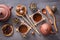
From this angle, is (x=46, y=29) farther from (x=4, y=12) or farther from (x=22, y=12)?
(x=4, y=12)

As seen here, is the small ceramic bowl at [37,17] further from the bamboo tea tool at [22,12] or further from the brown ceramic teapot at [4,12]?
the brown ceramic teapot at [4,12]

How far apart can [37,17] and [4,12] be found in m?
0.27

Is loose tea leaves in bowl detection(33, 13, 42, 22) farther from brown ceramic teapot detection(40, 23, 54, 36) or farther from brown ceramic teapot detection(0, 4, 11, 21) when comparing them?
brown ceramic teapot detection(0, 4, 11, 21)

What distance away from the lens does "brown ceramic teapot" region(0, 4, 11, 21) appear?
74.2 inches

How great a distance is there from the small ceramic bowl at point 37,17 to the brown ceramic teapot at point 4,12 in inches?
7.5

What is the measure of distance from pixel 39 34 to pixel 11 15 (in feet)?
0.91

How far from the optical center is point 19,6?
6.42 ft

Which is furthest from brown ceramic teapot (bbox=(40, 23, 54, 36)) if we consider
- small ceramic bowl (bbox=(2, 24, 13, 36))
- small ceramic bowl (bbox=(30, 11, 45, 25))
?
small ceramic bowl (bbox=(2, 24, 13, 36))

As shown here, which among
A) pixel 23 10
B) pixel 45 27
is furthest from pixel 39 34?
pixel 23 10

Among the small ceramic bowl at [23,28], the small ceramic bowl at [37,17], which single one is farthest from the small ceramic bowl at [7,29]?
the small ceramic bowl at [37,17]

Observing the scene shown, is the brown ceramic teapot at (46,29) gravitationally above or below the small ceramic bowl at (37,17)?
below

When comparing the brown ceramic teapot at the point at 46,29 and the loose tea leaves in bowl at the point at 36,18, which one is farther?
the loose tea leaves in bowl at the point at 36,18

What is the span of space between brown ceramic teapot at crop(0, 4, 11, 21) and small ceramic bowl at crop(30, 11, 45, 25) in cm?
19

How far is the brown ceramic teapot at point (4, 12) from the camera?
6.18 feet
